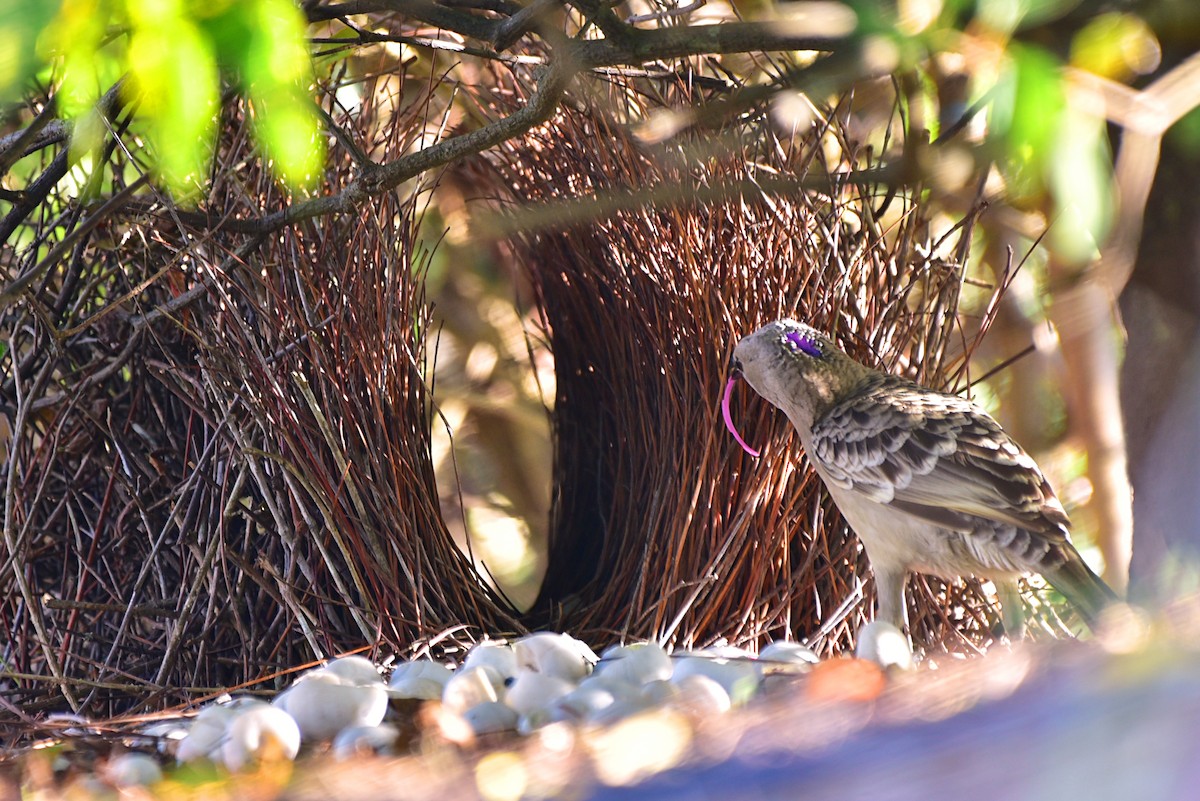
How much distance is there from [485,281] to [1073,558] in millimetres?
1171

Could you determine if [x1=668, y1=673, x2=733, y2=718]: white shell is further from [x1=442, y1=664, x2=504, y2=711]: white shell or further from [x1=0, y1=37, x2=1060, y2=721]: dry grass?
[x1=0, y1=37, x2=1060, y2=721]: dry grass

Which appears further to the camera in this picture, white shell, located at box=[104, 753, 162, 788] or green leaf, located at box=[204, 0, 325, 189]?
white shell, located at box=[104, 753, 162, 788]

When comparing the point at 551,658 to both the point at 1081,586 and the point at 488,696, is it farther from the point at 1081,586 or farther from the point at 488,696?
the point at 1081,586

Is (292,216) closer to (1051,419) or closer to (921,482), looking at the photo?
(921,482)

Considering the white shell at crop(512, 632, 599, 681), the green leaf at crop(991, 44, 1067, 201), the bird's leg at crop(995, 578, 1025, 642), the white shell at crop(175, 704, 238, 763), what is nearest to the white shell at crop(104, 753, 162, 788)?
the white shell at crop(175, 704, 238, 763)

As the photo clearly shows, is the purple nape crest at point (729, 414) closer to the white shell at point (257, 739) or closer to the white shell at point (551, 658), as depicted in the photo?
the white shell at point (551, 658)

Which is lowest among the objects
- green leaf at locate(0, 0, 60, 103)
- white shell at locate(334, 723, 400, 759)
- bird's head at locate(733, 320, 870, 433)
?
white shell at locate(334, 723, 400, 759)

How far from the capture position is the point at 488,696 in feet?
2.30

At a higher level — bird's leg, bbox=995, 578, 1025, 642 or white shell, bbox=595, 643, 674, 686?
white shell, bbox=595, 643, 674, 686

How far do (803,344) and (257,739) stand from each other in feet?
1.71

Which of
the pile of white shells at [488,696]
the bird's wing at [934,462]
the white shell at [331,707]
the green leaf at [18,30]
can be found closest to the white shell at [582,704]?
the pile of white shells at [488,696]

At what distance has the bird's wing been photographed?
2.69ft

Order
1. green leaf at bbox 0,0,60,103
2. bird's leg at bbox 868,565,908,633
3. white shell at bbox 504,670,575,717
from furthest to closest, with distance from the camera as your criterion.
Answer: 1. bird's leg at bbox 868,565,908,633
2. white shell at bbox 504,670,575,717
3. green leaf at bbox 0,0,60,103

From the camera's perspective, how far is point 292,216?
86 centimetres
